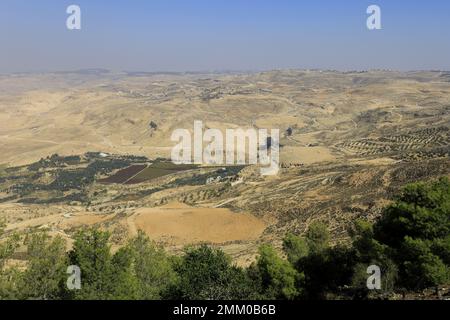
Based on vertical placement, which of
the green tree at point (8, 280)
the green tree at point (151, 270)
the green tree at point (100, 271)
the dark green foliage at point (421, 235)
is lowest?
the green tree at point (151, 270)

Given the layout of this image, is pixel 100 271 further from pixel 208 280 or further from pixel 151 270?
pixel 151 270

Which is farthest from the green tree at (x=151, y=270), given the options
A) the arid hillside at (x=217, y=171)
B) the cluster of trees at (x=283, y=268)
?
the arid hillside at (x=217, y=171)

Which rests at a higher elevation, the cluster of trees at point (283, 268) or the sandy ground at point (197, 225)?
the cluster of trees at point (283, 268)

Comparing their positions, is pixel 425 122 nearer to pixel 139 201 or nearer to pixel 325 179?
pixel 325 179

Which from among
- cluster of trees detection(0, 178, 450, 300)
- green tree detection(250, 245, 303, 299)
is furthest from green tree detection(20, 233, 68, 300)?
green tree detection(250, 245, 303, 299)

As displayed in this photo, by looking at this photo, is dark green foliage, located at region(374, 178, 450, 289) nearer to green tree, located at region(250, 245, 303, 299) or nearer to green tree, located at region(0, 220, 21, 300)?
green tree, located at region(250, 245, 303, 299)

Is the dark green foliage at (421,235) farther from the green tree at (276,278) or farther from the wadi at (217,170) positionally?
the wadi at (217,170)

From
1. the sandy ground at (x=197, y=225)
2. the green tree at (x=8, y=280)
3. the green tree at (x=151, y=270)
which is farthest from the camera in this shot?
the sandy ground at (x=197, y=225)
